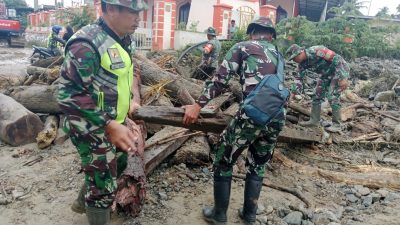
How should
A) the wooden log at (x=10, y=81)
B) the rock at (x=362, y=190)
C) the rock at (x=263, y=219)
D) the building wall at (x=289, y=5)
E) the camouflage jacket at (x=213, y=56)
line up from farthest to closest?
the building wall at (x=289, y=5) < the camouflage jacket at (x=213, y=56) < the wooden log at (x=10, y=81) < the rock at (x=362, y=190) < the rock at (x=263, y=219)

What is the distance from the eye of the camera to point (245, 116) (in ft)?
9.42

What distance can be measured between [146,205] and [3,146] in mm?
2844

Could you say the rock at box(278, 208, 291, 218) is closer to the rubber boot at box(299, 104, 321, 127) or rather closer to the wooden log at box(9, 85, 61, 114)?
the rubber boot at box(299, 104, 321, 127)

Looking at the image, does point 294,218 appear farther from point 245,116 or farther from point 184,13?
point 184,13

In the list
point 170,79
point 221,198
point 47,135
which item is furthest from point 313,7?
point 221,198

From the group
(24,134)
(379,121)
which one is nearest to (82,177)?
(24,134)

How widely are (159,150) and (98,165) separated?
1710 millimetres

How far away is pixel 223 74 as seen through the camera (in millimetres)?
3057

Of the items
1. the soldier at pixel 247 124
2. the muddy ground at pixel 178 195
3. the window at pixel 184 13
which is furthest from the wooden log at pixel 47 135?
the window at pixel 184 13

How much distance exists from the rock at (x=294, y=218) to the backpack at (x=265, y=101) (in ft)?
3.94

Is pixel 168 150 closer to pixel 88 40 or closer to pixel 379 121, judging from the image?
pixel 88 40

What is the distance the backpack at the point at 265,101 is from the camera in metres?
2.78

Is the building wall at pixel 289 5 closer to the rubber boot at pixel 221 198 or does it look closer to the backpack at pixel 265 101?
the backpack at pixel 265 101

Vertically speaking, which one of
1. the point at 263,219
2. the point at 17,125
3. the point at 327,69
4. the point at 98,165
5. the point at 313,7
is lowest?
the point at 263,219
